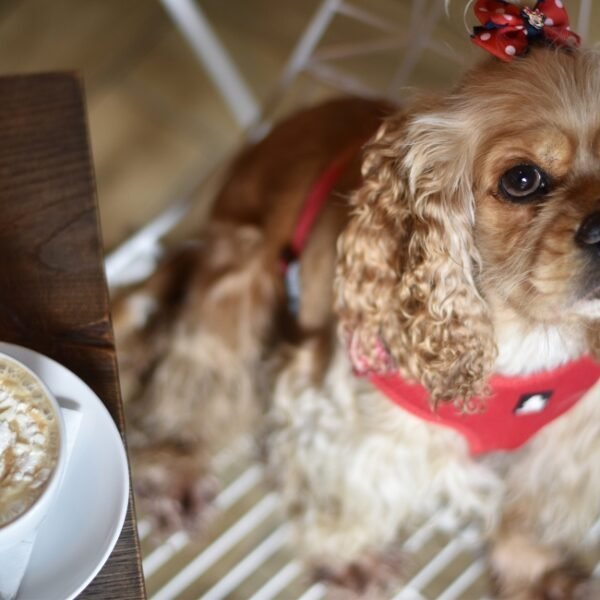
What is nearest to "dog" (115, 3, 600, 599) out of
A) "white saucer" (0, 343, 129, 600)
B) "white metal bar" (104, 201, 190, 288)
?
"white metal bar" (104, 201, 190, 288)

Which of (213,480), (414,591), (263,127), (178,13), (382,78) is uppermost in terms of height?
(178,13)

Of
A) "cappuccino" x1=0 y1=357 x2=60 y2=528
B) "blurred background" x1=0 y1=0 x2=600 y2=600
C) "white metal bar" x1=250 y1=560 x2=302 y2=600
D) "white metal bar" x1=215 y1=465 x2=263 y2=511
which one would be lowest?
"white metal bar" x1=250 y1=560 x2=302 y2=600

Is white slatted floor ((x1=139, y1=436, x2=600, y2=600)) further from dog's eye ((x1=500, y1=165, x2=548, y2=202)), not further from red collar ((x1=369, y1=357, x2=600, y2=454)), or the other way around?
dog's eye ((x1=500, y1=165, x2=548, y2=202))

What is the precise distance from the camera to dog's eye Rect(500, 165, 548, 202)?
1.02m

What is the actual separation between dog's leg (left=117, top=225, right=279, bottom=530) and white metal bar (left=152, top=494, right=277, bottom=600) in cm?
10

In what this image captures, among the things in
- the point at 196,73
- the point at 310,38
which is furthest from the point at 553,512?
the point at 196,73

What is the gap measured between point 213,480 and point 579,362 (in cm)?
79

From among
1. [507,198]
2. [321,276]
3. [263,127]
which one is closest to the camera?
[507,198]

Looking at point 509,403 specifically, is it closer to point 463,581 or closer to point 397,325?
point 397,325

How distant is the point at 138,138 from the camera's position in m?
2.21

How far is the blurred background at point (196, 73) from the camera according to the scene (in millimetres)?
1811

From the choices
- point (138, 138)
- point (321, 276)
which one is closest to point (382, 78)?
point (138, 138)

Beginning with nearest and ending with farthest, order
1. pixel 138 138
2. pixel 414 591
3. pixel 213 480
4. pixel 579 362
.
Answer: pixel 579 362 → pixel 414 591 → pixel 213 480 → pixel 138 138

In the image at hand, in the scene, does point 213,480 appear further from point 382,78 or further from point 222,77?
point 382,78
